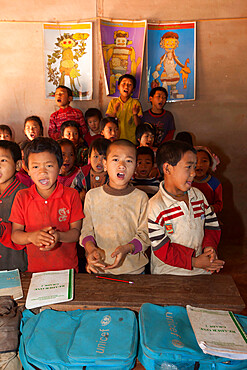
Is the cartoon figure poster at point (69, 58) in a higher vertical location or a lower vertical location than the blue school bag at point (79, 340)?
higher

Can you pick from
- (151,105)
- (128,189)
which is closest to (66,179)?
(128,189)

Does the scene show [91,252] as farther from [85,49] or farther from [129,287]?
[85,49]

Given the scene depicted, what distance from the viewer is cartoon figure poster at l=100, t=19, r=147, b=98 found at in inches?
182

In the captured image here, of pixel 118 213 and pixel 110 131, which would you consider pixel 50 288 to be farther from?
pixel 110 131

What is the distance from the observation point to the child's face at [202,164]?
3.08 m

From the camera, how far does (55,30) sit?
4.67m

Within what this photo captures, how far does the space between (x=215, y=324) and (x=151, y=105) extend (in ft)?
13.4

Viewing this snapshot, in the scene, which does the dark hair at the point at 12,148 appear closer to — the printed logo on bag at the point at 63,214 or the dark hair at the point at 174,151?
the printed logo on bag at the point at 63,214

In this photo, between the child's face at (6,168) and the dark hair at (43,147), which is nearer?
the dark hair at (43,147)

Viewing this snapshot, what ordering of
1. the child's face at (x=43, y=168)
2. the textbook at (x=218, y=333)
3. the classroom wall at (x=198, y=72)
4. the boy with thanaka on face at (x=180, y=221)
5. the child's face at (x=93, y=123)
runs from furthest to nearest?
1. the classroom wall at (x=198, y=72)
2. the child's face at (x=93, y=123)
3. the child's face at (x=43, y=168)
4. the boy with thanaka on face at (x=180, y=221)
5. the textbook at (x=218, y=333)

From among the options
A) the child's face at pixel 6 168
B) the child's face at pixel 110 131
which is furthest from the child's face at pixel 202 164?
the child's face at pixel 6 168

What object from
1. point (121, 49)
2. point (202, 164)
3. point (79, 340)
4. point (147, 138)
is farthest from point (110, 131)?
point (79, 340)

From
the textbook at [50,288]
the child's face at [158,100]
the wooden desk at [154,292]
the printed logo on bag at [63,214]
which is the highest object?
the child's face at [158,100]

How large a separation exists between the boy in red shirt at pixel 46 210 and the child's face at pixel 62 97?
2.83 metres
